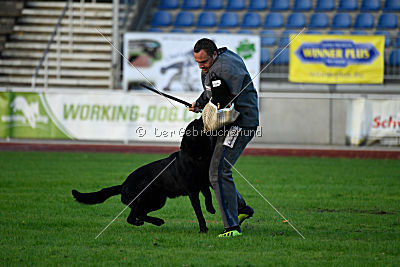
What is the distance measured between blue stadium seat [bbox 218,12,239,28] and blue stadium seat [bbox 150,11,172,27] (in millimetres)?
1897

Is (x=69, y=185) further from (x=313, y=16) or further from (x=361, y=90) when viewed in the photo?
(x=313, y=16)

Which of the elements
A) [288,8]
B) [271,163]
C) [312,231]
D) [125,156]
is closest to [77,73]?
[125,156]

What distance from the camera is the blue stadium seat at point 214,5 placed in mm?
23078

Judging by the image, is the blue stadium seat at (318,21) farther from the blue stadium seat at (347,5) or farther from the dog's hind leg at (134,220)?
the dog's hind leg at (134,220)

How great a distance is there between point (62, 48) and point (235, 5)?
6.55 m

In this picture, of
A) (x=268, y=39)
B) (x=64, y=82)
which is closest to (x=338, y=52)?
(x=268, y=39)

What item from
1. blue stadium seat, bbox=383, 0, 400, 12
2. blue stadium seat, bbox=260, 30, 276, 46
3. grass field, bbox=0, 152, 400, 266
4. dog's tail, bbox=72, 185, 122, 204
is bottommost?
grass field, bbox=0, 152, 400, 266

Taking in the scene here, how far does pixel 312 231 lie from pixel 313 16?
16.9 m

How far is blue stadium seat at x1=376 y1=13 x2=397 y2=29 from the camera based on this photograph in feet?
71.6

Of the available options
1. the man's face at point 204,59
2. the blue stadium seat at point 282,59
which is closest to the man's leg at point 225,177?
the man's face at point 204,59

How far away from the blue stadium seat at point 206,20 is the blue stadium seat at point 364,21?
510cm

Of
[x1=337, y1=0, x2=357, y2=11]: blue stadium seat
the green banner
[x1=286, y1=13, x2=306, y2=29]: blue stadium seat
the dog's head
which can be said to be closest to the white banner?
the green banner

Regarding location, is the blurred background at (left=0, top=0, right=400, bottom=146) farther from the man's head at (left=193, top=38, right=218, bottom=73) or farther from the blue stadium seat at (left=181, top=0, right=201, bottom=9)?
the man's head at (left=193, top=38, right=218, bottom=73)

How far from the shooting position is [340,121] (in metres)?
18.0
